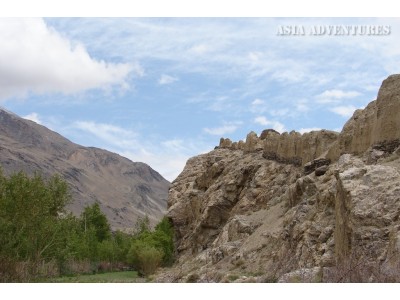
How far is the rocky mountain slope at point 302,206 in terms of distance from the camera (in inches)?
594

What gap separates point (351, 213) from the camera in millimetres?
17234

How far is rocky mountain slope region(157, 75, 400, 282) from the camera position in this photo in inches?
594

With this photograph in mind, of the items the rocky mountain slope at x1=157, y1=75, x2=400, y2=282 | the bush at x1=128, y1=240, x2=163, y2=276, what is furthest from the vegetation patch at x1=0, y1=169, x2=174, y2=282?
the rocky mountain slope at x1=157, y1=75, x2=400, y2=282

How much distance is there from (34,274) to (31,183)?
16.7 ft

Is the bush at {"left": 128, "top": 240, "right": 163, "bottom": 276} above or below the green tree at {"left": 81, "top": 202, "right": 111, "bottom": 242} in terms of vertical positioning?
below

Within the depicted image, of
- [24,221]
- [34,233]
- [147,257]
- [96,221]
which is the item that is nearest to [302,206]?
[24,221]

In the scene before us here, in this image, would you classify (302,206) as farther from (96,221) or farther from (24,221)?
(96,221)

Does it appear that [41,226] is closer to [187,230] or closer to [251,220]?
[251,220]

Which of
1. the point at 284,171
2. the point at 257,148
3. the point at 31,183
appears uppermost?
the point at 257,148

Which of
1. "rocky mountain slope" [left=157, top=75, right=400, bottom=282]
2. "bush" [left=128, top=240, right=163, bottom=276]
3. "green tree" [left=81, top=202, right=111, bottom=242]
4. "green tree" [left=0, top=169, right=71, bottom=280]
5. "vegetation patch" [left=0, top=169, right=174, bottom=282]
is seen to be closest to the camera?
Answer: "rocky mountain slope" [left=157, top=75, right=400, bottom=282]

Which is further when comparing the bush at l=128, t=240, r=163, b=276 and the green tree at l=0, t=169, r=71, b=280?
the bush at l=128, t=240, r=163, b=276

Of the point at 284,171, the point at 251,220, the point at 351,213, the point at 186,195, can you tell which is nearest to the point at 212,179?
the point at 186,195

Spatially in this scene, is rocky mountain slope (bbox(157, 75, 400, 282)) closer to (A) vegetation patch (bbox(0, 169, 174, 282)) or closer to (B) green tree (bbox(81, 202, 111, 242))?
(A) vegetation patch (bbox(0, 169, 174, 282))

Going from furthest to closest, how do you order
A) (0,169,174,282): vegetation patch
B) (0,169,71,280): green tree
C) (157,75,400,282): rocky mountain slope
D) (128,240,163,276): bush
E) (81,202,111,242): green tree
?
(81,202,111,242): green tree, (128,240,163,276): bush, (0,169,71,280): green tree, (0,169,174,282): vegetation patch, (157,75,400,282): rocky mountain slope
